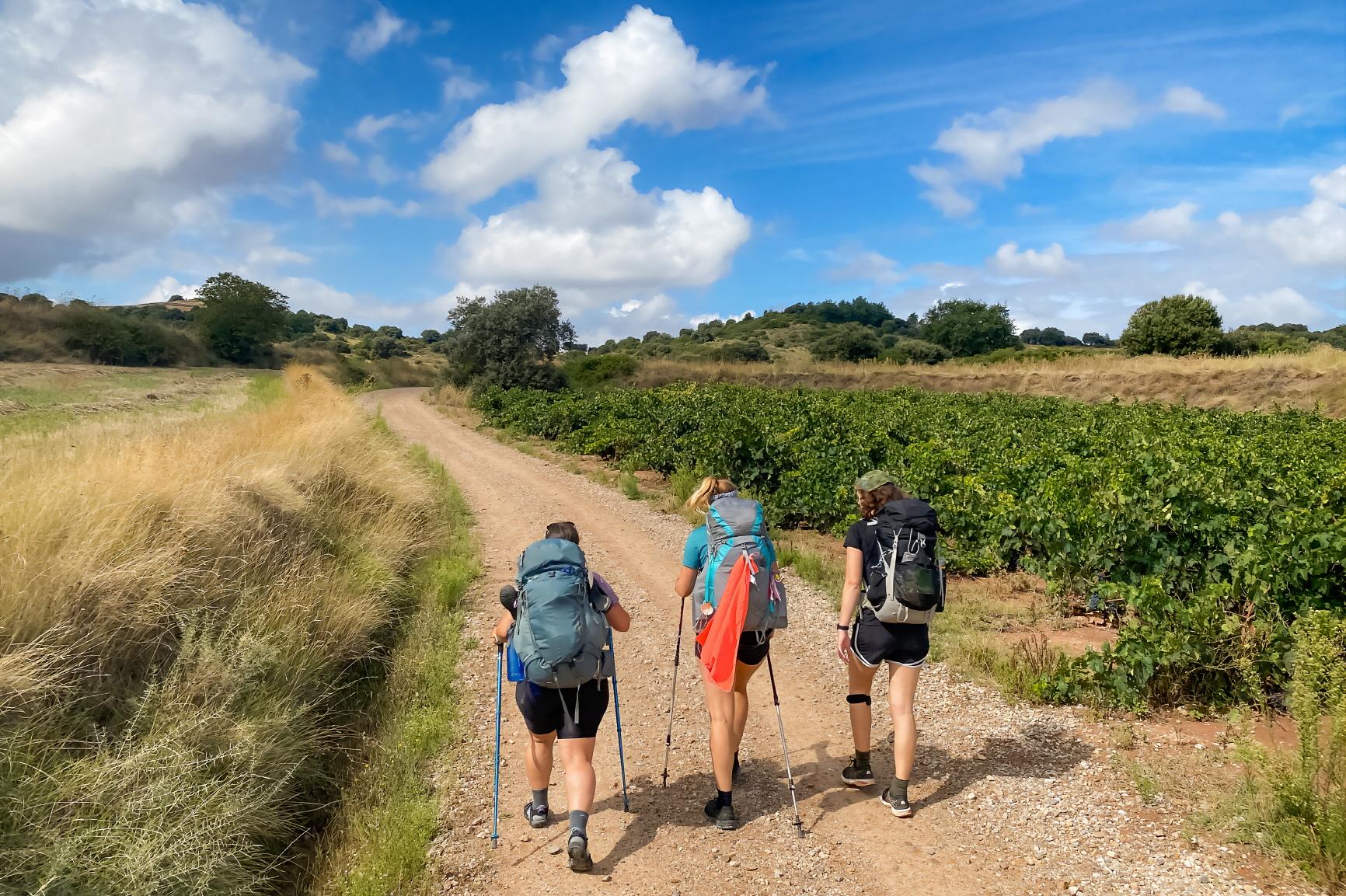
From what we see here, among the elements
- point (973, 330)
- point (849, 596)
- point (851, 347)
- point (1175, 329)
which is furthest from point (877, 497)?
point (973, 330)

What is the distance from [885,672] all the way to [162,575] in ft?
19.1

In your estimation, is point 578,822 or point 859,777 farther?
point 859,777

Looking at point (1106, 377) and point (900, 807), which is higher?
point (1106, 377)

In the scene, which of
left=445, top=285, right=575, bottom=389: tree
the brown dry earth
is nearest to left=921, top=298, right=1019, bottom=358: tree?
left=445, top=285, right=575, bottom=389: tree

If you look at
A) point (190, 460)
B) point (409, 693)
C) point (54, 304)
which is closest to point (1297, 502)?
point (409, 693)

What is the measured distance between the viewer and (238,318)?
56906mm

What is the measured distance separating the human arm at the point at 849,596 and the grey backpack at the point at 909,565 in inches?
6.0

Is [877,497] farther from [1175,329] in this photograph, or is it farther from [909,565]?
[1175,329]

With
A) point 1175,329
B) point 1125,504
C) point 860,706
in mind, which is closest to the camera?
point 860,706

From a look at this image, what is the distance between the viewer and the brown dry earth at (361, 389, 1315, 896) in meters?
4.08

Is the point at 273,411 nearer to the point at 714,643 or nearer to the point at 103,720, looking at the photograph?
the point at 103,720

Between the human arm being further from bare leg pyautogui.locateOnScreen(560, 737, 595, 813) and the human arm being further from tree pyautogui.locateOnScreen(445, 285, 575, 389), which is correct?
tree pyautogui.locateOnScreen(445, 285, 575, 389)

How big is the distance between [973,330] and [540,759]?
230 feet

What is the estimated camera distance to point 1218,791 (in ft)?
15.0
